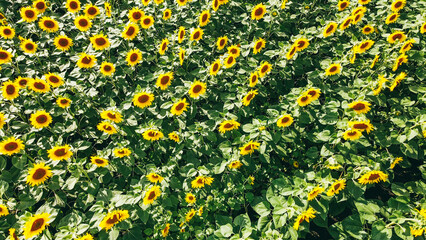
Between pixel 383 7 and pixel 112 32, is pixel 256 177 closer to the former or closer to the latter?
pixel 112 32

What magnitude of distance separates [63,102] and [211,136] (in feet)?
5.68

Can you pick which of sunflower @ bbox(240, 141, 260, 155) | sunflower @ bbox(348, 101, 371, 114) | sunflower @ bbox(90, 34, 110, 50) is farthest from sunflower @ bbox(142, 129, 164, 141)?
sunflower @ bbox(348, 101, 371, 114)

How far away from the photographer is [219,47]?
137 inches

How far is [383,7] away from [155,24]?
334 cm

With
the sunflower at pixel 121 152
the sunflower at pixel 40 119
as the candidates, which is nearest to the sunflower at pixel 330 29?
the sunflower at pixel 121 152

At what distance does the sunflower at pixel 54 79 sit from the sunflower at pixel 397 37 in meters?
4.05

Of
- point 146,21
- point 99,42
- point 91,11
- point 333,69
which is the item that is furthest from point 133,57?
point 333,69

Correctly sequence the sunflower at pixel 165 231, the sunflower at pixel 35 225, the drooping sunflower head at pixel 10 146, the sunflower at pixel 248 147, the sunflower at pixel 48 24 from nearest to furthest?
the sunflower at pixel 35 225 → the sunflower at pixel 165 231 → the drooping sunflower head at pixel 10 146 → the sunflower at pixel 248 147 → the sunflower at pixel 48 24

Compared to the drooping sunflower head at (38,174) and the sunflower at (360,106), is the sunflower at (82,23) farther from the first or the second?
the sunflower at (360,106)

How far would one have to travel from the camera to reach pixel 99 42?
10.9ft

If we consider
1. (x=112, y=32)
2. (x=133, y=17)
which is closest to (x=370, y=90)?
(x=133, y=17)

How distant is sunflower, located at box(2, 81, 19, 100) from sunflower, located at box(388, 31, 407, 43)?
4.49 meters

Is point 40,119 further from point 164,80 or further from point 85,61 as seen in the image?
point 164,80

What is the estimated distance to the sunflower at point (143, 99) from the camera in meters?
2.99
